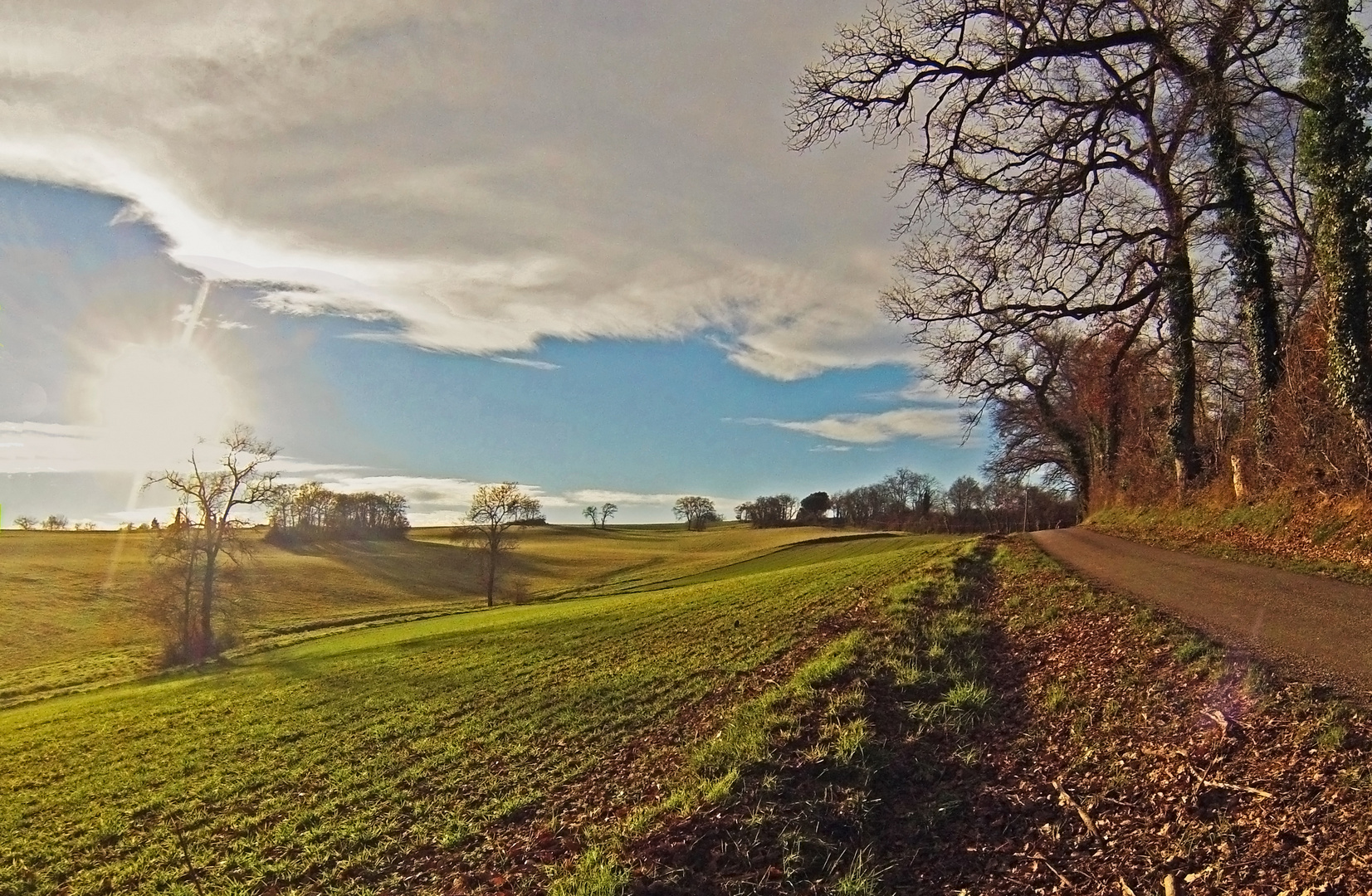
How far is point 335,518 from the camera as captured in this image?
301 ft

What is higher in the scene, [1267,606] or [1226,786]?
[1267,606]

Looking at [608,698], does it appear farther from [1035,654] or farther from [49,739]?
[49,739]

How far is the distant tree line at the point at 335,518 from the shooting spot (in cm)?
8491

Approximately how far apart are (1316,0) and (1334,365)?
6.66 meters

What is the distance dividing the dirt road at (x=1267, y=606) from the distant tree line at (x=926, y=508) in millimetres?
39996

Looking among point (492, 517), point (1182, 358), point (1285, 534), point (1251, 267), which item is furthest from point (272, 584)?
point (1251, 267)

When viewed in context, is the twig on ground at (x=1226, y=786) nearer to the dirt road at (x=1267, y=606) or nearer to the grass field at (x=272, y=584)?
Result: the dirt road at (x=1267, y=606)

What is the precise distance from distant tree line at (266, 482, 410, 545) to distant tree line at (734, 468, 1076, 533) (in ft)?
191

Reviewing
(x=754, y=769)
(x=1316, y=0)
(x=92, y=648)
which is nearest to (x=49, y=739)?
(x=754, y=769)

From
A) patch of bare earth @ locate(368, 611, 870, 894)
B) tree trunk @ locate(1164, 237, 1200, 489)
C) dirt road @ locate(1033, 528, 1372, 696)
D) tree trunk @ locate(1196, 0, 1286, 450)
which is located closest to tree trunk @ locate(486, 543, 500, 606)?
tree trunk @ locate(1164, 237, 1200, 489)

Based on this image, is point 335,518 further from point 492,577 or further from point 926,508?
point 926,508

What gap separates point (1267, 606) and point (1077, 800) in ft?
17.8

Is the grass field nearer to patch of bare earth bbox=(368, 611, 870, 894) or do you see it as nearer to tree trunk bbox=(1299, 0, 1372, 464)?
patch of bare earth bbox=(368, 611, 870, 894)

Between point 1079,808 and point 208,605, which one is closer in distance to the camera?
point 1079,808
